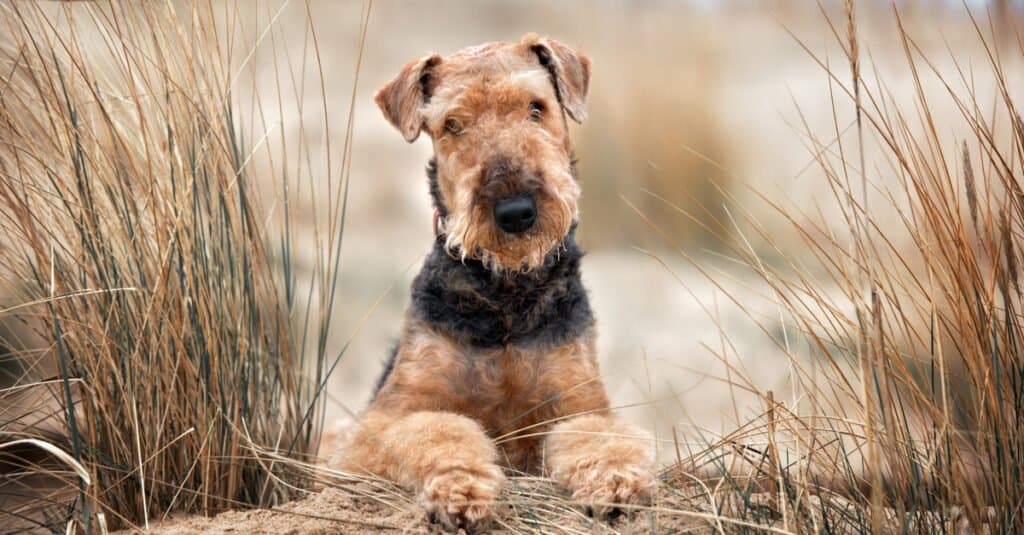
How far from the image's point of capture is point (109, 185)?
2404mm

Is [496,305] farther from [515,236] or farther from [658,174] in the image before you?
[658,174]

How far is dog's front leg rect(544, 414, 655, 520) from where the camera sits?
2221 millimetres

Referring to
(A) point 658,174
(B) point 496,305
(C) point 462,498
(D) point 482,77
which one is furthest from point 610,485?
(A) point 658,174

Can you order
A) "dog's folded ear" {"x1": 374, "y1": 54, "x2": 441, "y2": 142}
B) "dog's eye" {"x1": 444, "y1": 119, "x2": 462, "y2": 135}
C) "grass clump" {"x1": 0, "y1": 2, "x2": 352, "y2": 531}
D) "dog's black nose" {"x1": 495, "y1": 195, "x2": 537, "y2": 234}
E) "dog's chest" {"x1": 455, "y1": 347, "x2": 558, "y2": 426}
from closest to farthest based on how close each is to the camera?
1. "grass clump" {"x1": 0, "y1": 2, "x2": 352, "y2": 531}
2. "dog's black nose" {"x1": 495, "y1": 195, "x2": 537, "y2": 234}
3. "dog's chest" {"x1": 455, "y1": 347, "x2": 558, "y2": 426}
4. "dog's eye" {"x1": 444, "y1": 119, "x2": 462, "y2": 135}
5. "dog's folded ear" {"x1": 374, "y1": 54, "x2": 441, "y2": 142}

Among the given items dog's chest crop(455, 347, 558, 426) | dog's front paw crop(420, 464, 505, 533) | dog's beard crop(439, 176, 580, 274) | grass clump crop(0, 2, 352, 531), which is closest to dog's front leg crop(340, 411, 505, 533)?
dog's front paw crop(420, 464, 505, 533)

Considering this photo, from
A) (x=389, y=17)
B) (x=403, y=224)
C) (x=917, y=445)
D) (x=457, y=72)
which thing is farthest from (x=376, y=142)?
(x=917, y=445)

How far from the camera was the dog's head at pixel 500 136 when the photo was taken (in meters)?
2.51

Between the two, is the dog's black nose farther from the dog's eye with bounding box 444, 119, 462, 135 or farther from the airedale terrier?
the dog's eye with bounding box 444, 119, 462, 135

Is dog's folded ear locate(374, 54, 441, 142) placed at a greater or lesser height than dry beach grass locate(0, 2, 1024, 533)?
greater

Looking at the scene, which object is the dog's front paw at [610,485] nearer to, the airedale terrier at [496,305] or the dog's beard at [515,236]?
the airedale terrier at [496,305]

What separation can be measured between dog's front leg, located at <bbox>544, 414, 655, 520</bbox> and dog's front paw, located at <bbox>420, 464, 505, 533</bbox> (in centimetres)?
23

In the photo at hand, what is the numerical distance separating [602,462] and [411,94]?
1452 mm

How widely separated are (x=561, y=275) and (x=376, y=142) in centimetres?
822

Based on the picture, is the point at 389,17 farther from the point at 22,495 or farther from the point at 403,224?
the point at 22,495
